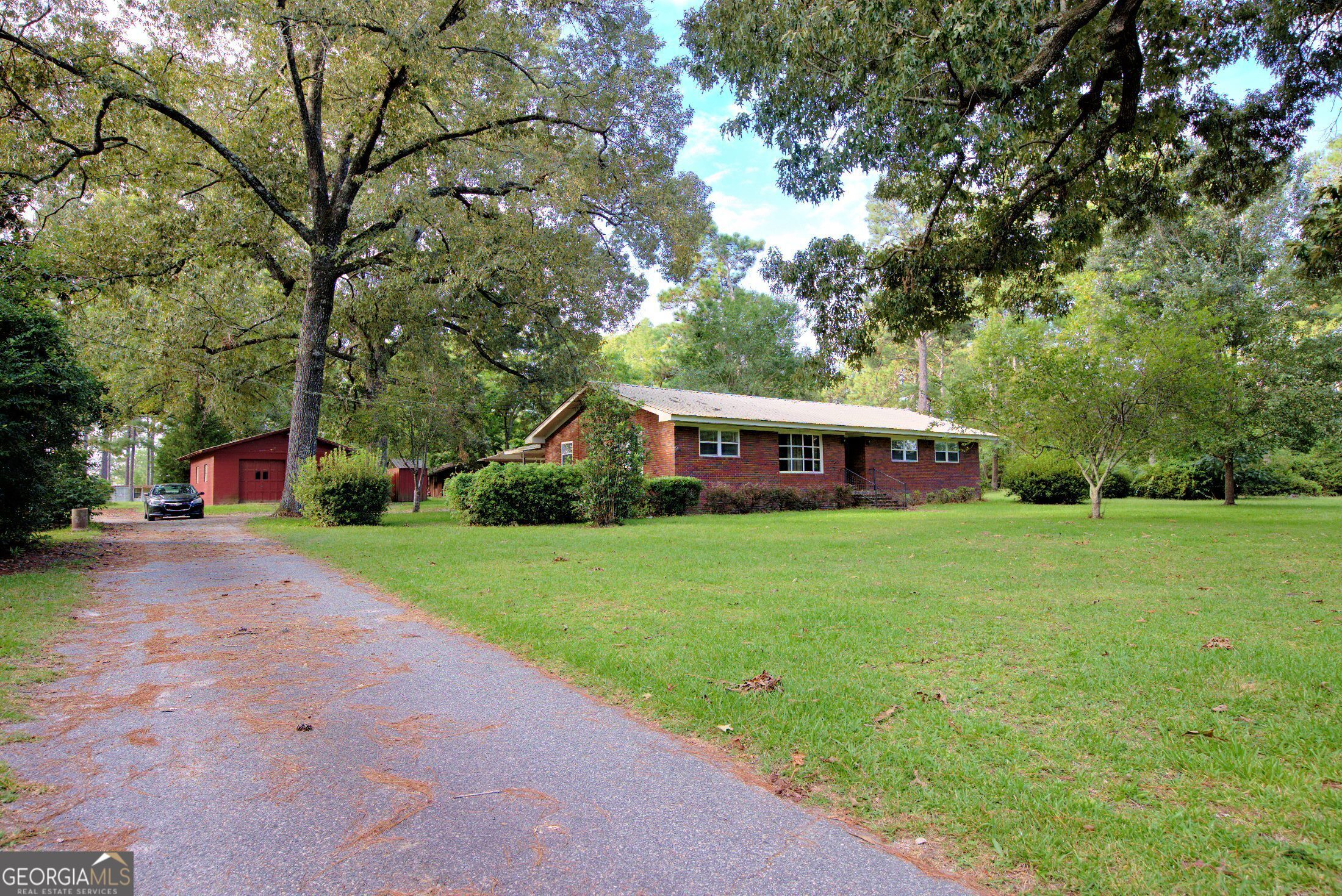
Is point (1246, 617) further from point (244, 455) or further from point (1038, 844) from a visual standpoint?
point (244, 455)

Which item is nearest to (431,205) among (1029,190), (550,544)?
(550,544)

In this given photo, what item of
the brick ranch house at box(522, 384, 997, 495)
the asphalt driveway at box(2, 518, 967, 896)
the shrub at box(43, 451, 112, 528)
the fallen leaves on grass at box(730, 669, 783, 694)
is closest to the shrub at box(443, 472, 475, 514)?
the brick ranch house at box(522, 384, 997, 495)

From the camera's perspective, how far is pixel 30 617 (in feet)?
21.2

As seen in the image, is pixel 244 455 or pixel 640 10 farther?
pixel 244 455

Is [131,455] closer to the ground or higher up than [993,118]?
closer to the ground

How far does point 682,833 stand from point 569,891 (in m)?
0.55

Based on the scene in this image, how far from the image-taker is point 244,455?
36656 mm

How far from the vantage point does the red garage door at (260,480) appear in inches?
1443

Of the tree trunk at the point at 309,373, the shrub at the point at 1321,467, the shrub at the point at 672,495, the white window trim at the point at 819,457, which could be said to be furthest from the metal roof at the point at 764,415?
the shrub at the point at 1321,467

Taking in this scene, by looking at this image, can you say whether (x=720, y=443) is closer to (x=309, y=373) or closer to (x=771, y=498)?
(x=771, y=498)

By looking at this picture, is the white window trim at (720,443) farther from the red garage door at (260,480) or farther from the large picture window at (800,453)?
the red garage door at (260,480)

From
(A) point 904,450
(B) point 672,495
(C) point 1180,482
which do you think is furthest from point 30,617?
(C) point 1180,482

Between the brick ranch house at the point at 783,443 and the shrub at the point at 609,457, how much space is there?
10.4ft

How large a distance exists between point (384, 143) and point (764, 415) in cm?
1547
